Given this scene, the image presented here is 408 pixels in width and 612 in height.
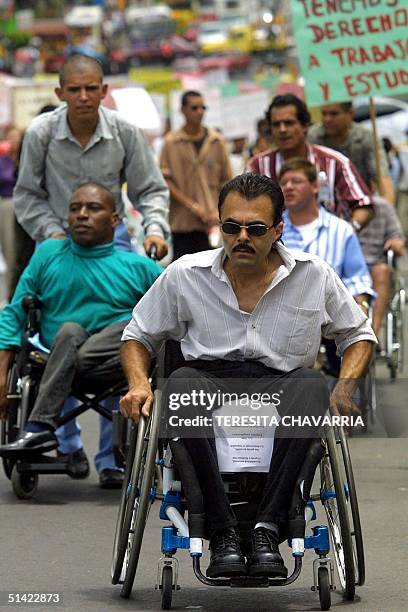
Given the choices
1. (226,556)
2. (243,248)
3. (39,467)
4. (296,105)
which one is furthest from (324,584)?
(296,105)

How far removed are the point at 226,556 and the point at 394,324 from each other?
6314 millimetres

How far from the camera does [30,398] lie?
8352mm

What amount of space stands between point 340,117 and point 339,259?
2471 mm

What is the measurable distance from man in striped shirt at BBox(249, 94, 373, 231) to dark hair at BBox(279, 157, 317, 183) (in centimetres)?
60

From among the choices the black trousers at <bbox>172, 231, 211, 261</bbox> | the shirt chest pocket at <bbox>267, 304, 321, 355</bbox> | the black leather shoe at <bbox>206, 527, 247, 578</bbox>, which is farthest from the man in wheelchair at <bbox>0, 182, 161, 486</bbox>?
the black trousers at <bbox>172, 231, 211, 261</bbox>

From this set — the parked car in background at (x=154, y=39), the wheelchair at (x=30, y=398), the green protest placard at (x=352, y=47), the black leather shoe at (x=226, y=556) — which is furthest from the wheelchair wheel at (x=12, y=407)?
the parked car in background at (x=154, y=39)

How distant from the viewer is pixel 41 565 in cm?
677

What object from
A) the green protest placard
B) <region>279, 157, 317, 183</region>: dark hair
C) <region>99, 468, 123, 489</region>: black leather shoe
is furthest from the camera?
the green protest placard

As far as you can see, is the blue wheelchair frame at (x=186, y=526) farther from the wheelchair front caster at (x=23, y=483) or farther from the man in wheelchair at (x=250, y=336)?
the wheelchair front caster at (x=23, y=483)

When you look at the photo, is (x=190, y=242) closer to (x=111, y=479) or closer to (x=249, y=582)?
(x=111, y=479)

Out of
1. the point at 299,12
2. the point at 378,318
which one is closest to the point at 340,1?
the point at 299,12

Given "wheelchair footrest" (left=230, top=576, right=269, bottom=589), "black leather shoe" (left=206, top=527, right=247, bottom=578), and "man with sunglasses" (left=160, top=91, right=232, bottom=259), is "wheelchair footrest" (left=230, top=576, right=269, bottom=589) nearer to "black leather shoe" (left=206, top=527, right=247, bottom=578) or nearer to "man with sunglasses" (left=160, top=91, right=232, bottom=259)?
"black leather shoe" (left=206, top=527, right=247, bottom=578)

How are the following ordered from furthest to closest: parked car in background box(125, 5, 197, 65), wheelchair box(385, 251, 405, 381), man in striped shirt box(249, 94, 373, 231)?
parked car in background box(125, 5, 197, 65) < wheelchair box(385, 251, 405, 381) < man in striped shirt box(249, 94, 373, 231)

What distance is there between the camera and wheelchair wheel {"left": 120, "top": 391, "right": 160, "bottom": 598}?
5.78 metres
